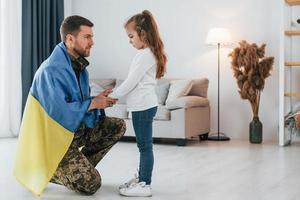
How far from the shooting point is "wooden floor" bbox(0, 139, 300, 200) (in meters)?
3.30

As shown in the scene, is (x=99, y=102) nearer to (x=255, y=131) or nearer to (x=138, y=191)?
(x=138, y=191)

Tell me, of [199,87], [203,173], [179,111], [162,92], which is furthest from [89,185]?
[199,87]

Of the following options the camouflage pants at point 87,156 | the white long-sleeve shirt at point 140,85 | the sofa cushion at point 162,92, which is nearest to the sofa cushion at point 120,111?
the sofa cushion at point 162,92

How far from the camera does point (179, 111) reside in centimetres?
573

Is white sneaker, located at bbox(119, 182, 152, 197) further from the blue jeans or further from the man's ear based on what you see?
the man's ear

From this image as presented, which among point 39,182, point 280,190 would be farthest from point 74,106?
point 280,190

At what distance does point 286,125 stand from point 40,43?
127 inches

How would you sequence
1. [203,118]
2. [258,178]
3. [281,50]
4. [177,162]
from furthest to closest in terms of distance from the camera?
[203,118], [281,50], [177,162], [258,178]

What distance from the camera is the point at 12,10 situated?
21.7 ft

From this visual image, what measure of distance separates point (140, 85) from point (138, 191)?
63cm

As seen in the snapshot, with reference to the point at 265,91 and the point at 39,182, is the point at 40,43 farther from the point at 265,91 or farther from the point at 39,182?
the point at 39,182

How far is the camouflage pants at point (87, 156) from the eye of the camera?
10.6 feet

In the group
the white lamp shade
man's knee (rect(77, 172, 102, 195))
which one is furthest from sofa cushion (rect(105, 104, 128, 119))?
man's knee (rect(77, 172, 102, 195))

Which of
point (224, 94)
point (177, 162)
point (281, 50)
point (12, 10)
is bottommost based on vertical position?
point (177, 162)
